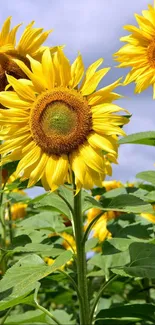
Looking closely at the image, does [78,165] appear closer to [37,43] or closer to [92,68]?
[92,68]

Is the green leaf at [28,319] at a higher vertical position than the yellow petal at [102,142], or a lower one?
lower

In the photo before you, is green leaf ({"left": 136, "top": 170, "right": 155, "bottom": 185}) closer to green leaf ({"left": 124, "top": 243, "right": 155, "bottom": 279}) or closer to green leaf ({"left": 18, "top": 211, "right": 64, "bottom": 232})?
green leaf ({"left": 124, "top": 243, "right": 155, "bottom": 279})

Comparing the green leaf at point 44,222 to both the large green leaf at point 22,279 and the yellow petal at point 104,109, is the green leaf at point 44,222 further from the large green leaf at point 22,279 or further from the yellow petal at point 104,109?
the yellow petal at point 104,109

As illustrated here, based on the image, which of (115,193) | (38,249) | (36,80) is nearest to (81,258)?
(38,249)

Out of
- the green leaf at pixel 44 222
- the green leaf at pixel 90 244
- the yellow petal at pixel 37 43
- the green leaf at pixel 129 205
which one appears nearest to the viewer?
the green leaf at pixel 129 205

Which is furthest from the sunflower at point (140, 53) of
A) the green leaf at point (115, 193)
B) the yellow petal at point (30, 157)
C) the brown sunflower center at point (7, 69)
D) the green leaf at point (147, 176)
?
the yellow petal at point (30, 157)

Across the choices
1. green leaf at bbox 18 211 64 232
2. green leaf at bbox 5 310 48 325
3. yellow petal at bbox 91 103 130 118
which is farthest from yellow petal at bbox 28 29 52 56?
green leaf at bbox 5 310 48 325

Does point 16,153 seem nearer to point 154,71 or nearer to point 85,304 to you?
point 85,304
